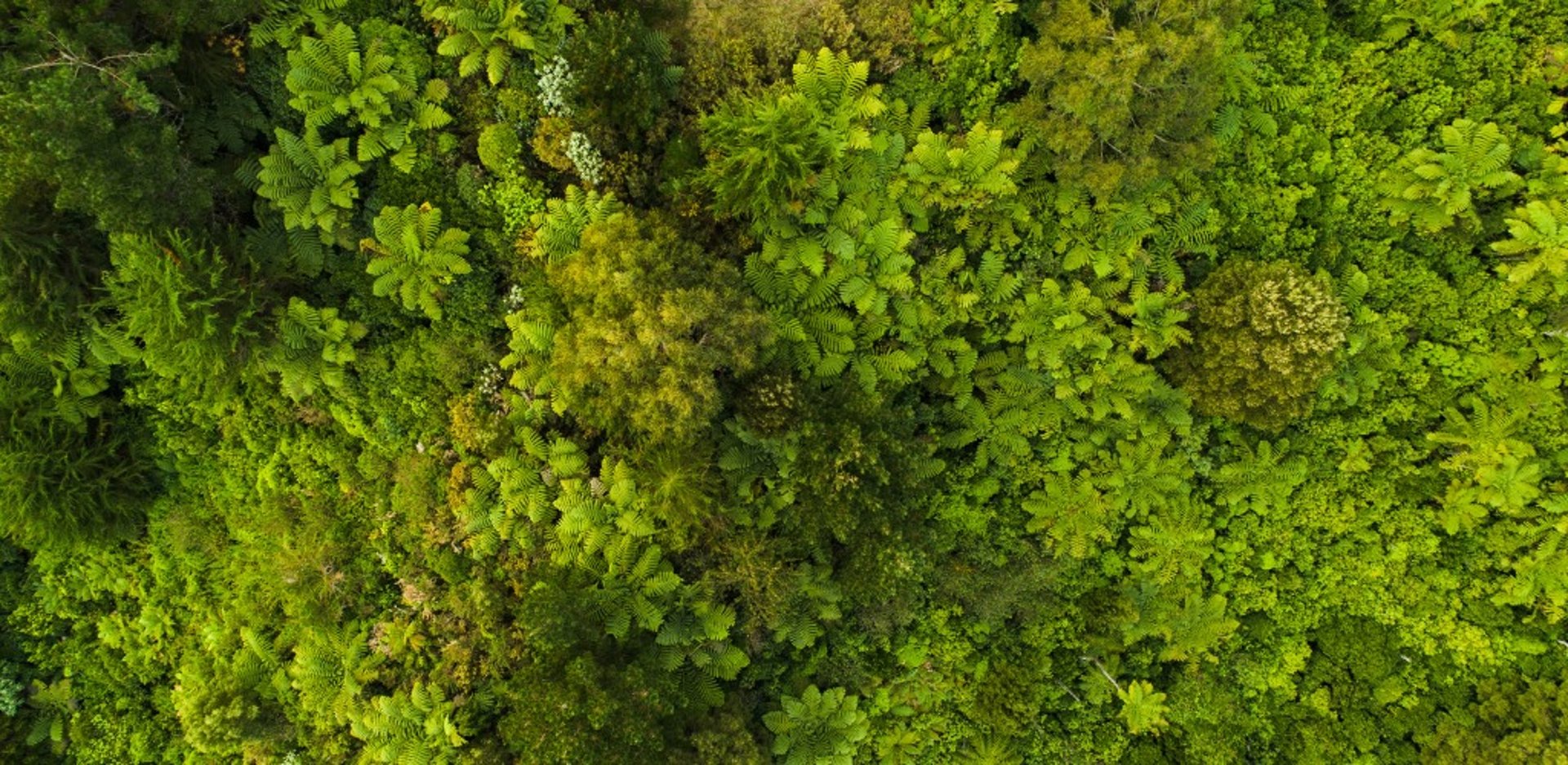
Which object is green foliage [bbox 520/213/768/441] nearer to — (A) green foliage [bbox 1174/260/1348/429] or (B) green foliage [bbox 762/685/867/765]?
(B) green foliage [bbox 762/685/867/765]

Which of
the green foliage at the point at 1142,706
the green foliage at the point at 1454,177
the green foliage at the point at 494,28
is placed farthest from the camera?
the green foliage at the point at 1142,706

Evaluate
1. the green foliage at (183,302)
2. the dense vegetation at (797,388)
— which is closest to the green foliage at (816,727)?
the dense vegetation at (797,388)

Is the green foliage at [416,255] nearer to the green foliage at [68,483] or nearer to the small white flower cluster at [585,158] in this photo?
the small white flower cluster at [585,158]

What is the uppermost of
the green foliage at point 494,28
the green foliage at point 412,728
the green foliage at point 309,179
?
the green foliage at point 494,28

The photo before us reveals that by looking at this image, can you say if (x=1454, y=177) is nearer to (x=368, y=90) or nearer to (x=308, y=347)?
(x=368, y=90)

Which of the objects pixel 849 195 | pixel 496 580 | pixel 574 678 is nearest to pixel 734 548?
pixel 574 678

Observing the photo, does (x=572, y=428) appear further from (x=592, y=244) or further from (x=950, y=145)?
(x=950, y=145)

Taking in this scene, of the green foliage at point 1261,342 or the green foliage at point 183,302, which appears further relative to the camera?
the green foliage at point 1261,342

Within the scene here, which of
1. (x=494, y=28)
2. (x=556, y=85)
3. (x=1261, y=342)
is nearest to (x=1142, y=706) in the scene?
(x=1261, y=342)
